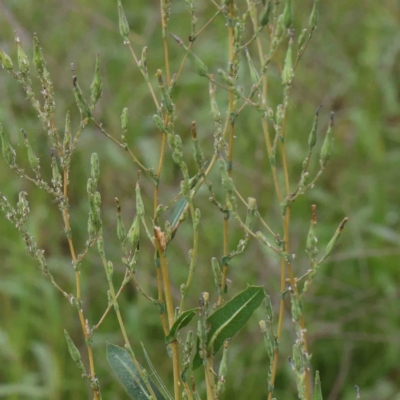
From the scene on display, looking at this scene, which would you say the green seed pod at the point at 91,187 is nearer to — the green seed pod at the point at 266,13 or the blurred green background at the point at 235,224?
the green seed pod at the point at 266,13

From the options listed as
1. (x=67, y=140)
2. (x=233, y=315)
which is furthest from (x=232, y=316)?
(x=67, y=140)

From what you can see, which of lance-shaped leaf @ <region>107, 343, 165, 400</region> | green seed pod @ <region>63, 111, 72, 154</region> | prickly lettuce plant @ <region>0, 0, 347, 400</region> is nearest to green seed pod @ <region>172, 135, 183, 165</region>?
prickly lettuce plant @ <region>0, 0, 347, 400</region>

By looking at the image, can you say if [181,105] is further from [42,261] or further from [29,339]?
[42,261]

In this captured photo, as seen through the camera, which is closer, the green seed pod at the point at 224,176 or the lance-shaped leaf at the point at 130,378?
the green seed pod at the point at 224,176

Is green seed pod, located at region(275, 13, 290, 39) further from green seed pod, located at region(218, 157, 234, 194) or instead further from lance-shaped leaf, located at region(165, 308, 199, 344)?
lance-shaped leaf, located at region(165, 308, 199, 344)

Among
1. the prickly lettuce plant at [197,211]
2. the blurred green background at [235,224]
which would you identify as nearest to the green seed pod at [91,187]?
the prickly lettuce plant at [197,211]

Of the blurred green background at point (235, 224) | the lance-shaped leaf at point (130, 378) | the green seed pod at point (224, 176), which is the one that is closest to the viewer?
the green seed pod at point (224, 176)
